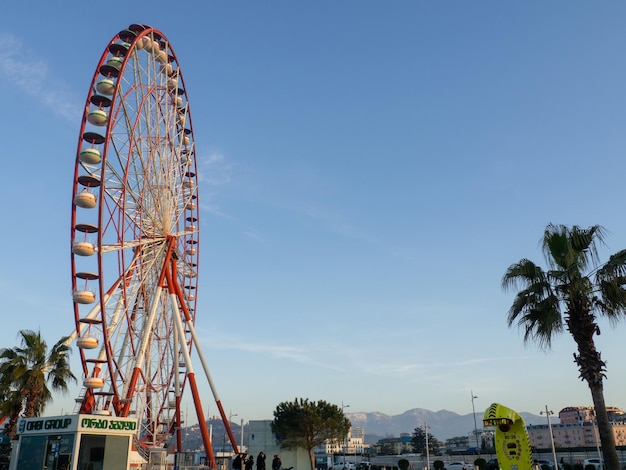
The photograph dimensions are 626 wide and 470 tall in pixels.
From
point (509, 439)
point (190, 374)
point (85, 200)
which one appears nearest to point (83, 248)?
point (85, 200)

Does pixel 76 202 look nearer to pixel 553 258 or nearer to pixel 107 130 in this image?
pixel 107 130

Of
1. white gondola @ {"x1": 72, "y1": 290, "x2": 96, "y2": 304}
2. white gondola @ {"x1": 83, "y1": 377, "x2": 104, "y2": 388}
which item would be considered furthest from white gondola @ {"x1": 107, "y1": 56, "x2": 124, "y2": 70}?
white gondola @ {"x1": 83, "y1": 377, "x2": 104, "y2": 388}

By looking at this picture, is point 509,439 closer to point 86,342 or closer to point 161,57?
point 86,342

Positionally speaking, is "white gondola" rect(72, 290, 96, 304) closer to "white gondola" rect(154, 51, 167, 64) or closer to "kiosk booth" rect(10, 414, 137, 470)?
"kiosk booth" rect(10, 414, 137, 470)

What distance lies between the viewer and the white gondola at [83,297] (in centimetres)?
3219

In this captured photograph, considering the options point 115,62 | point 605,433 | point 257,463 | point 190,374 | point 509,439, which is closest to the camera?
point 509,439

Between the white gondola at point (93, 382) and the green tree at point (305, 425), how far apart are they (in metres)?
22.1

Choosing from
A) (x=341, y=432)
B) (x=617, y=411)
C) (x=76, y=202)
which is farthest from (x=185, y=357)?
(x=617, y=411)

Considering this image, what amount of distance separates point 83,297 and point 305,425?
84.9 ft

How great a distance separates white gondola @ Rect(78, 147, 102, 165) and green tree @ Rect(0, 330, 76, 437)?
10.4 m

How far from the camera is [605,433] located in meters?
18.6

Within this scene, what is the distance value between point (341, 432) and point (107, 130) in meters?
36.3

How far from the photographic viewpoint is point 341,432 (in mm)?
54656

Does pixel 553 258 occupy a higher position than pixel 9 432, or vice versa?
pixel 553 258
